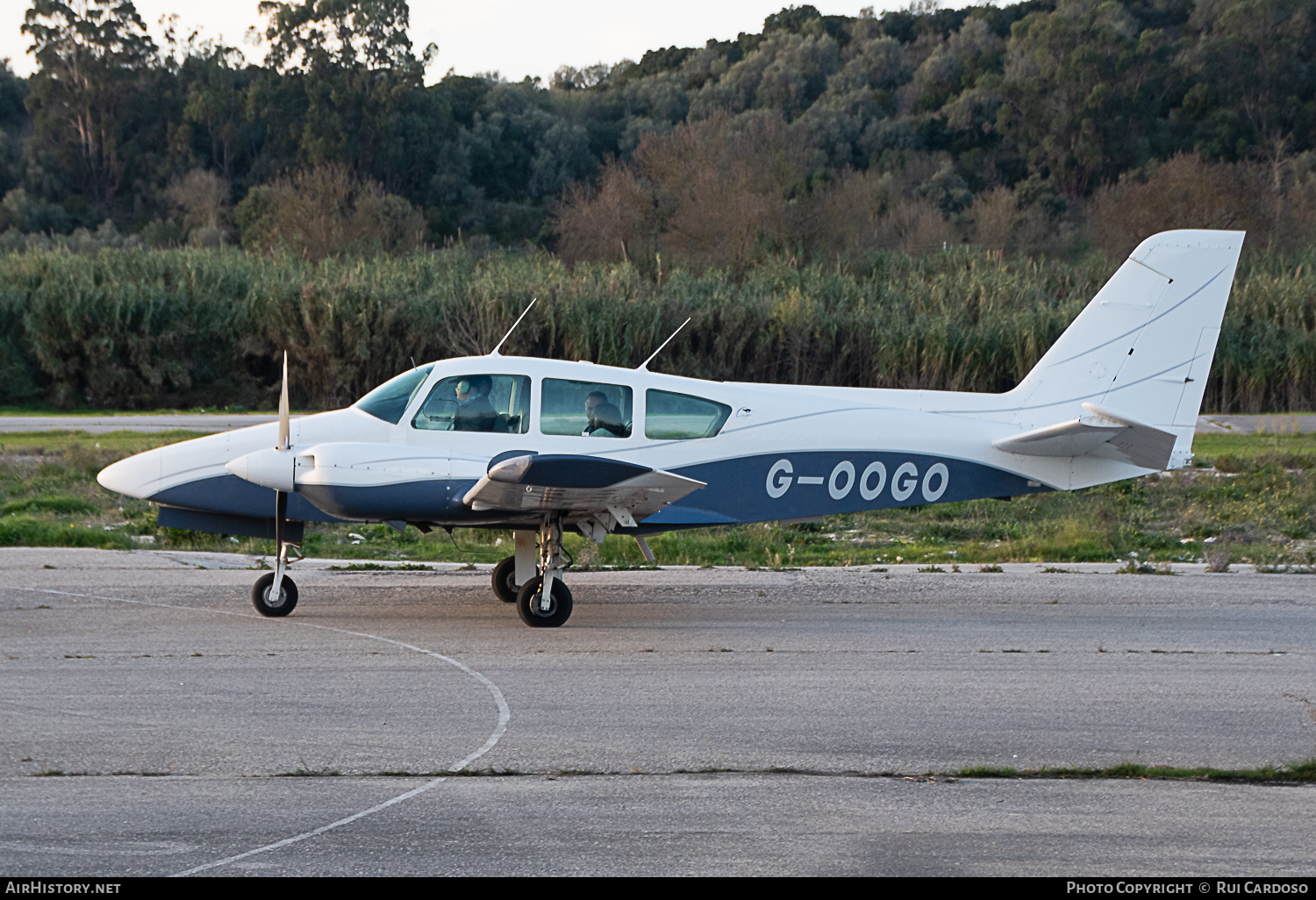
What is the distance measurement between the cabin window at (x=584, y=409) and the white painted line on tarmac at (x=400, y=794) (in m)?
2.35

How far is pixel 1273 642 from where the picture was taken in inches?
418

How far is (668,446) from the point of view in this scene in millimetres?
11281

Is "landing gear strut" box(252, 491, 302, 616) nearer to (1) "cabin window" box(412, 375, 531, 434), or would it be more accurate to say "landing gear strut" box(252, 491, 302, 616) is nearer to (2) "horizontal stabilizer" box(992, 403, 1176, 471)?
(1) "cabin window" box(412, 375, 531, 434)

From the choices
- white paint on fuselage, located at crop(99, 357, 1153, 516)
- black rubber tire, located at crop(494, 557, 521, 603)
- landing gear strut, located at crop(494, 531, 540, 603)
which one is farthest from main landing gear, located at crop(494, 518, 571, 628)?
black rubber tire, located at crop(494, 557, 521, 603)

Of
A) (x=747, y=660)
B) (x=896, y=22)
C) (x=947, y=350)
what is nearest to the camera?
(x=747, y=660)

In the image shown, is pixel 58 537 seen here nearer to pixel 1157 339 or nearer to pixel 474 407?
pixel 474 407

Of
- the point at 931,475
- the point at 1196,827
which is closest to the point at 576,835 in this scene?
the point at 1196,827

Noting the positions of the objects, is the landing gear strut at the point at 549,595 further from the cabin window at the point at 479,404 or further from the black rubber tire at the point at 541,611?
the cabin window at the point at 479,404

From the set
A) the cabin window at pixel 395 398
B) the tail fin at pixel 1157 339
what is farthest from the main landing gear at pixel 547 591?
the tail fin at pixel 1157 339

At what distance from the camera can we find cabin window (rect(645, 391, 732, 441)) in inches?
444

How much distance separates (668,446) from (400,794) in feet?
17.6

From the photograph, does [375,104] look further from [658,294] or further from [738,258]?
[658,294]

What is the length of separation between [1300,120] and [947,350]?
1942 inches

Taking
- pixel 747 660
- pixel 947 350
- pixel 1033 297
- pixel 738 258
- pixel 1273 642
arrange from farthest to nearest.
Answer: pixel 738 258 → pixel 1033 297 → pixel 947 350 → pixel 1273 642 → pixel 747 660
